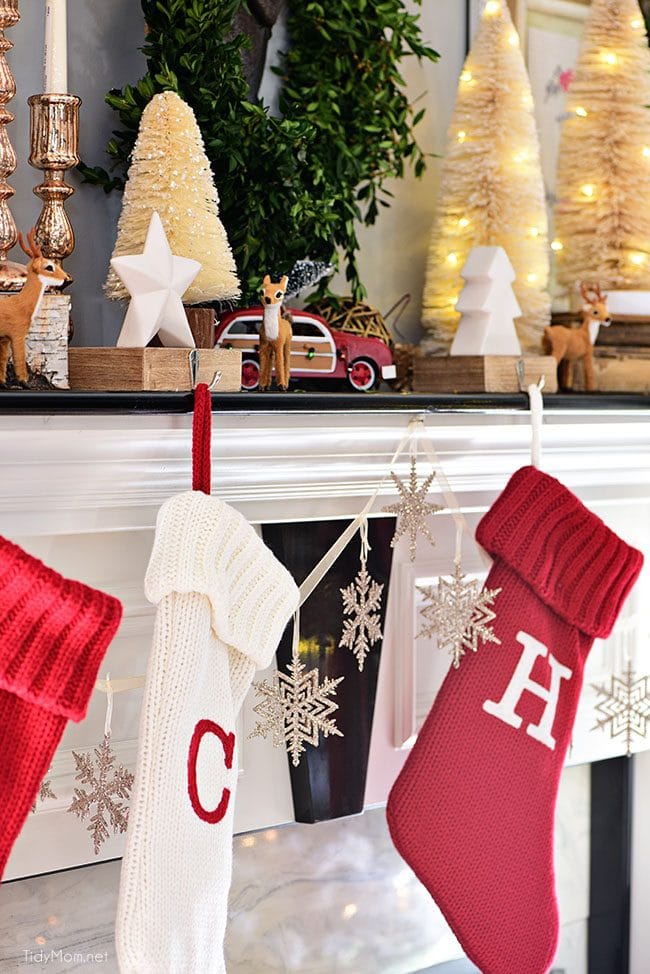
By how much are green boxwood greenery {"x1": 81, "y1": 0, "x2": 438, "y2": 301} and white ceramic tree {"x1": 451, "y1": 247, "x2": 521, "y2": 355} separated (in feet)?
0.46

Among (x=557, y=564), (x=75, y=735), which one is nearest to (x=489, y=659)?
(x=557, y=564)

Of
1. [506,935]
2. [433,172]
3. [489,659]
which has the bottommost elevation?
[506,935]

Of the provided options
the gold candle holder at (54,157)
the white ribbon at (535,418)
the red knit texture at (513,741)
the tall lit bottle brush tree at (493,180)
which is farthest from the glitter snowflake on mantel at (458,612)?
the gold candle holder at (54,157)

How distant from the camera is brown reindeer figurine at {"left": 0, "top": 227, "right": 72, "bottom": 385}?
953 mm

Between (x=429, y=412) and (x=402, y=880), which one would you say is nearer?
(x=429, y=412)

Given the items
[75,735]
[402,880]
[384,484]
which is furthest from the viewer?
[402,880]

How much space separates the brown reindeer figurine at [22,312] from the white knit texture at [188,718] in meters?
Result: 0.19

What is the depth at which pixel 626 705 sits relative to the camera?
4.63ft

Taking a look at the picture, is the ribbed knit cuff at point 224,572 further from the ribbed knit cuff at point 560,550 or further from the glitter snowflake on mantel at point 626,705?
the glitter snowflake on mantel at point 626,705

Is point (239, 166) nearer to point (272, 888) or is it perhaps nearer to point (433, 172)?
point (433, 172)

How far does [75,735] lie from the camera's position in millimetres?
1064

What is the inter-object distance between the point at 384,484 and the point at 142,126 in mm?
437

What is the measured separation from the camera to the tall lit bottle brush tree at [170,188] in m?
1.06

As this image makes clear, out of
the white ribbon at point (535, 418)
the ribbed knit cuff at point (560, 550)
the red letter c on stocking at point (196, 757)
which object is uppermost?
the white ribbon at point (535, 418)
